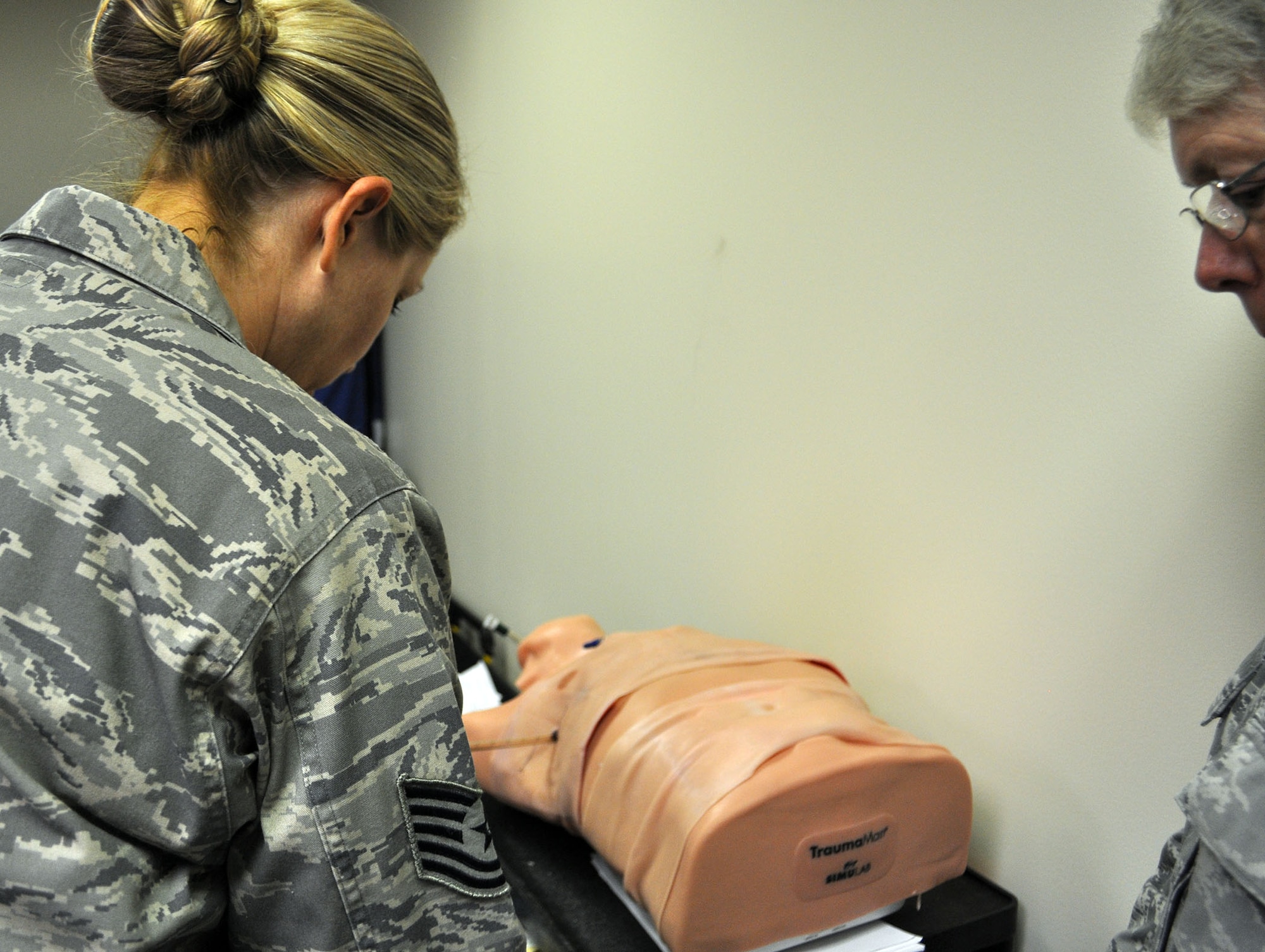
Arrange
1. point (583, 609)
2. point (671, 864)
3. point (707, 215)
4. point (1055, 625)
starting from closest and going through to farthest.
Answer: point (671, 864), point (1055, 625), point (707, 215), point (583, 609)

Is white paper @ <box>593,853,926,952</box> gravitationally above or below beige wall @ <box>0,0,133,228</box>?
below

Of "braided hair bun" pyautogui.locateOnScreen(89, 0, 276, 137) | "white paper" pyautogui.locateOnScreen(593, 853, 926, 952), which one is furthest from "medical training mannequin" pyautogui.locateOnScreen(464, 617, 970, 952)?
"braided hair bun" pyautogui.locateOnScreen(89, 0, 276, 137)

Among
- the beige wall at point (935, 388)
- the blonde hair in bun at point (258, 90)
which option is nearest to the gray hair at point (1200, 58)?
the beige wall at point (935, 388)

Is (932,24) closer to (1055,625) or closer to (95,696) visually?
(1055,625)

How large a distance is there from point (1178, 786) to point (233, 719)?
2.58 feet

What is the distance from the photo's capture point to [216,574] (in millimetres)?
521

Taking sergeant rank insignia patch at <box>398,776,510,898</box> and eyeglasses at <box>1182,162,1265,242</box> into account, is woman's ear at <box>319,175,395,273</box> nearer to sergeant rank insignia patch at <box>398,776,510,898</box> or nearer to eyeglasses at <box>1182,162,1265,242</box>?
sergeant rank insignia patch at <box>398,776,510,898</box>

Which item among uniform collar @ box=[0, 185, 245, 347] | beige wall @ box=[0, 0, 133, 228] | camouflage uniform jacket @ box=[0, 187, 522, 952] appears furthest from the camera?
beige wall @ box=[0, 0, 133, 228]

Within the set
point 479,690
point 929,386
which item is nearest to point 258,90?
point 929,386

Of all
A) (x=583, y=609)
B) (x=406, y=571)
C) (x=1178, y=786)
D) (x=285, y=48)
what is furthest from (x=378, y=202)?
(x=583, y=609)

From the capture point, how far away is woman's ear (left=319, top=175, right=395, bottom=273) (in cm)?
68

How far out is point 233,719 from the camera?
1.77ft

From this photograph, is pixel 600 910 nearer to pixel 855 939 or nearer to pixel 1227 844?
pixel 855 939

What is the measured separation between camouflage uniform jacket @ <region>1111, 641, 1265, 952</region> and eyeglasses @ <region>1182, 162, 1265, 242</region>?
0.95 ft
